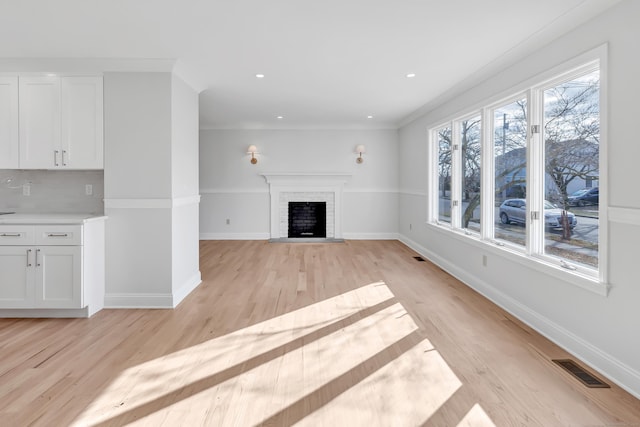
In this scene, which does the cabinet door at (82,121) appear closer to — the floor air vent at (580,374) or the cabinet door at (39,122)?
the cabinet door at (39,122)

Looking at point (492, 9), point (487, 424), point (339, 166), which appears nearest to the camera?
point (487, 424)

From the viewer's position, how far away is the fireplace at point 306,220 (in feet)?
27.4

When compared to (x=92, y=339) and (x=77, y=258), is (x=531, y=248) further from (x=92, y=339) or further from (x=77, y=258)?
(x=77, y=258)

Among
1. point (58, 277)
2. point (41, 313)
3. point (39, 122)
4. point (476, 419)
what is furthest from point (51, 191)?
point (476, 419)

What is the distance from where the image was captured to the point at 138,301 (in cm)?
381

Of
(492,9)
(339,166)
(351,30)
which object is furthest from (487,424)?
(339,166)

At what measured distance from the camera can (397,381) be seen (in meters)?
2.34

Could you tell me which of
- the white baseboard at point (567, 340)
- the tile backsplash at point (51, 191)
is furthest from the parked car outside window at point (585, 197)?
the tile backsplash at point (51, 191)

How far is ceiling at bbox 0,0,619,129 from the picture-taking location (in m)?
2.64

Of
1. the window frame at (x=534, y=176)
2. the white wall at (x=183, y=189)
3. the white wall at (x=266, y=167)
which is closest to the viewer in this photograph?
the window frame at (x=534, y=176)

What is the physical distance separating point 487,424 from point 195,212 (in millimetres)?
3743

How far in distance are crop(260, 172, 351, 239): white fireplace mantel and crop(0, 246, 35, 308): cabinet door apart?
4992mm

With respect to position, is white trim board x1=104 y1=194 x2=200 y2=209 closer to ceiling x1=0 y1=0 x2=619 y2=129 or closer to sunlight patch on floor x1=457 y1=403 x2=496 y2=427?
ceiling x1=0 y1=0 x2=619 y2=129

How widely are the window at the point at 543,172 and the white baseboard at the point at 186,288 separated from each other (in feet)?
11.2
